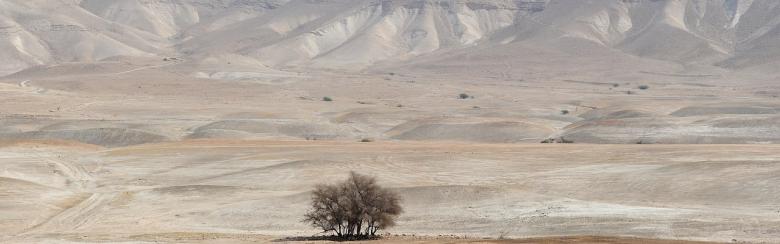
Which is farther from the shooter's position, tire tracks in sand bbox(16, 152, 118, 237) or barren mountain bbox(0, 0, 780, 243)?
tire tracks in sand bbox(16, 152, 118, 237)

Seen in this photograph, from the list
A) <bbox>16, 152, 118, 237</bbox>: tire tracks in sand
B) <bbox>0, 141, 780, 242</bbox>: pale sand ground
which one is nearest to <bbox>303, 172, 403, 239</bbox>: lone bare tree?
<bbox>0, 141, 780, 242</bbox>: pale sand ground

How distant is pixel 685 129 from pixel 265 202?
3964cm

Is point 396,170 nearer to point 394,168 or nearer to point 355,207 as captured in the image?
point 394,168

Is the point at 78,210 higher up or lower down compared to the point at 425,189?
higher up

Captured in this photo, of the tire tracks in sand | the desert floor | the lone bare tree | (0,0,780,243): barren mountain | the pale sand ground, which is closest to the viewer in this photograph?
the lone bare tree

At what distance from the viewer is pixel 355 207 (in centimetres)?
3691

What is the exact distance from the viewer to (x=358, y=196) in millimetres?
37000

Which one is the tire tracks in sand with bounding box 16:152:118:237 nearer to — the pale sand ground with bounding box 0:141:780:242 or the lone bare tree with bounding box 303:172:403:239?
the pale sand ground with bounding box 0:141:780:242

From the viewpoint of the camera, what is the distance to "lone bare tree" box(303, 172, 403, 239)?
36938mm

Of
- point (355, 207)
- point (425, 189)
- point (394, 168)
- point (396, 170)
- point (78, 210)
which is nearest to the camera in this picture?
point (355, 207)

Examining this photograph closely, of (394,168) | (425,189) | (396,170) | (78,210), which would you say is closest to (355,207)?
(425,189)

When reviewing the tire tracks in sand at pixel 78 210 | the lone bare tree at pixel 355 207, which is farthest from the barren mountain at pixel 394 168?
the lone bare tree at pixel 355 207

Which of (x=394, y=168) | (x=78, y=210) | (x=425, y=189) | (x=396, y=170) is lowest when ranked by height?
(x=425, y=189)

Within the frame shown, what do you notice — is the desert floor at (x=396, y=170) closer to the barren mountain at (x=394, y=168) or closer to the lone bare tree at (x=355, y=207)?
the barren mountain at (x=394, y=168)
